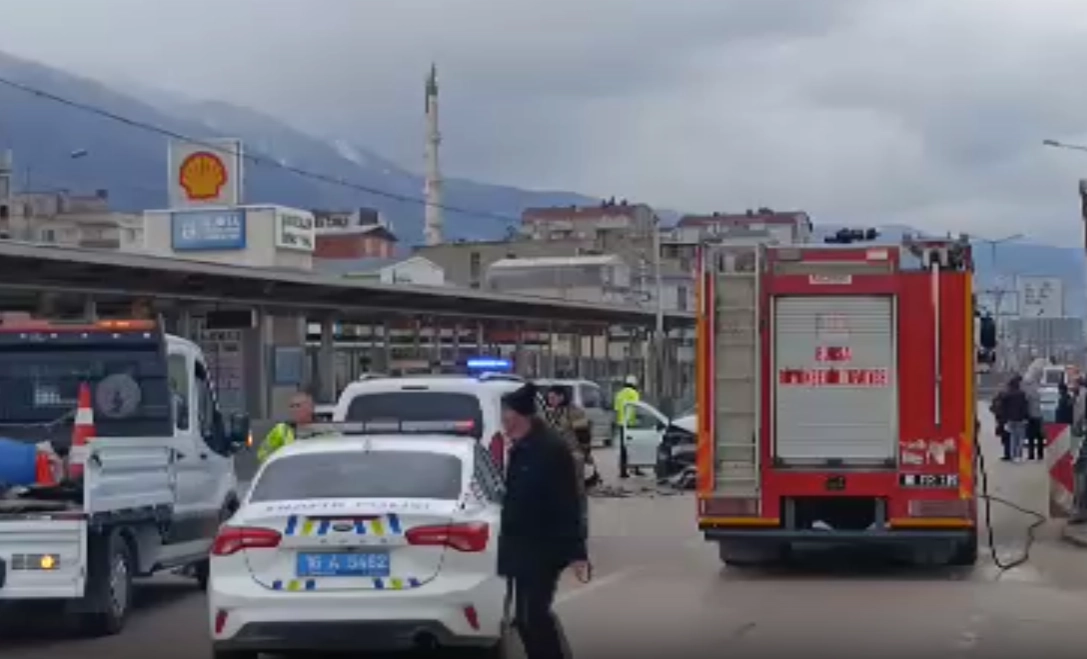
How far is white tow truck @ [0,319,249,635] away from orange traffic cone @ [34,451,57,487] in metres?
0.02

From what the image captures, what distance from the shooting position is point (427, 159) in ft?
382

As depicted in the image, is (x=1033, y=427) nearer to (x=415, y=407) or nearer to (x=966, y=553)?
(x=966, y=553)

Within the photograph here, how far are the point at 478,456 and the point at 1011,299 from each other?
15416 centimetres

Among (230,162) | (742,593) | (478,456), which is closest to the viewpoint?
(478,456)

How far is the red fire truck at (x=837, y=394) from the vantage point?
16.8 meters

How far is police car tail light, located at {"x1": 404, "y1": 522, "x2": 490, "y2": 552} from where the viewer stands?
10859 millimetres

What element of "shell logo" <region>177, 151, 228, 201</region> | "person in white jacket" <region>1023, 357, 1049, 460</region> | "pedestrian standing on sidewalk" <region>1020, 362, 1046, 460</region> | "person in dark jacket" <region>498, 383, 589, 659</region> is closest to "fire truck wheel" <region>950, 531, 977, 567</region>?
"person in dark jacket" <region>498, 383, 589, 659</region>

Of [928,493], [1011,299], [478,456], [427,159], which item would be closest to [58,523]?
[478,456]

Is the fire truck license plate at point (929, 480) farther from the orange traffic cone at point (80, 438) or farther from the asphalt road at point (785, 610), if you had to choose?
the orange traffic cone at point (80, 438)

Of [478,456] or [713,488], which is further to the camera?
[713,488]

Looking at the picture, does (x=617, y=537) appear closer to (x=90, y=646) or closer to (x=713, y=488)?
(x=713, y=488)

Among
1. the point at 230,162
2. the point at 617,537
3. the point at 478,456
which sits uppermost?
the point at 230,162

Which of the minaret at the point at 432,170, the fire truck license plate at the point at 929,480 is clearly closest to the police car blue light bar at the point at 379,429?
the fire truck license plate at the point at 929,480

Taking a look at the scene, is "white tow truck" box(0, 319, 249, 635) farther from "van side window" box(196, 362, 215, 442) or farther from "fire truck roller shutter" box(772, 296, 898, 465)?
"fire truck roller shutter" box(772, 296, 898, 465)
